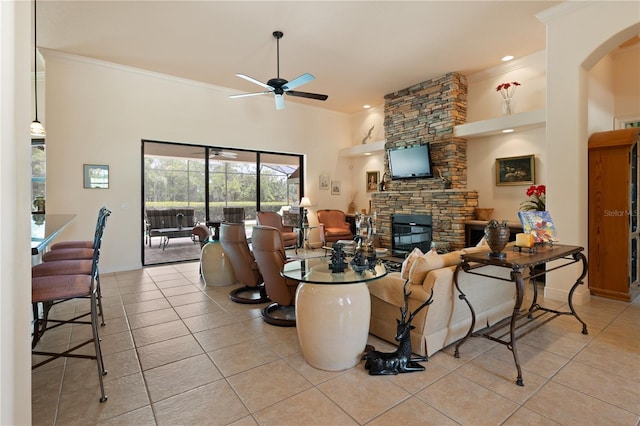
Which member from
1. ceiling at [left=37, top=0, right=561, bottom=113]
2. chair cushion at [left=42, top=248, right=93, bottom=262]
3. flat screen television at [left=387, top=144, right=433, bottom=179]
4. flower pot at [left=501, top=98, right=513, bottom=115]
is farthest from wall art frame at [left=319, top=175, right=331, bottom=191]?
chair cushion at [left=42, top=248, right=93, bottom=262]

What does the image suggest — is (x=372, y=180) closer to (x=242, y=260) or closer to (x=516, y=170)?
(x=516, y=170)

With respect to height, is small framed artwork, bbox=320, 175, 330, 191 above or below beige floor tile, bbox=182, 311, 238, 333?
above

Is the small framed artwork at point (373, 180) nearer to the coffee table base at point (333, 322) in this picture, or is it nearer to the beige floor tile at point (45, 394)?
the coffee table base at point (333, 322)

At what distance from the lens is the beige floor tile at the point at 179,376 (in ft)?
7.06

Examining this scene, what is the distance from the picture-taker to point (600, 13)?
3500mm

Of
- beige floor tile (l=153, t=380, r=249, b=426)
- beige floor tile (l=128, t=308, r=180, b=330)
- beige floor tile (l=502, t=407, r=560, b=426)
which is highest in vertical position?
beige floor tile (l=128, t=308, r=180, b=330)

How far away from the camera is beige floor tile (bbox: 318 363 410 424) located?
1917mm

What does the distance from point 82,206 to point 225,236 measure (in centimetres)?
308

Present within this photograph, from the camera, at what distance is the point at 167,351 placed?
270cm

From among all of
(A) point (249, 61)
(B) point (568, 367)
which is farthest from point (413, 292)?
(A) point (249, 61)

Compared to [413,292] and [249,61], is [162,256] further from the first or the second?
[413,292]

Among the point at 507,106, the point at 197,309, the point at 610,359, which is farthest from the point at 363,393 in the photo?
the point at 507,106

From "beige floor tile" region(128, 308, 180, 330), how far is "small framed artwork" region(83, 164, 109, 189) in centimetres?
303

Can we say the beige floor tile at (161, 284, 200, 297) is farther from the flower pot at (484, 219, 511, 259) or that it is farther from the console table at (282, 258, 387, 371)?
the flower pot at (484, 219, 511, 259)
